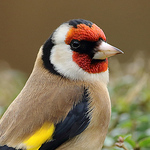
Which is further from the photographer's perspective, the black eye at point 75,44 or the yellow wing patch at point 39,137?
the black eye at point 75,44

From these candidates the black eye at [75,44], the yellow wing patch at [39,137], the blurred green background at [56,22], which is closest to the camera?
the yellow wing patch at [39,137]

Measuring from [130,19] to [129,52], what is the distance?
49cm

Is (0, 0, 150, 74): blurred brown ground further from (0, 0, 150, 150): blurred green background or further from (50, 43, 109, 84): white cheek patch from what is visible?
(50, 43, 109, 84): white cheek patch

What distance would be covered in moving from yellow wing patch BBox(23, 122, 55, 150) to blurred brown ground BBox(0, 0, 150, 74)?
335cm

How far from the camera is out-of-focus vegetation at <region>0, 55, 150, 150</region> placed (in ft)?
6.60

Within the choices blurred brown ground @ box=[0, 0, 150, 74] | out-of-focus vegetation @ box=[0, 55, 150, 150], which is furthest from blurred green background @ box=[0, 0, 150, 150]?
out-of-focus vegetation @ box=[0, 55, 150, 150]

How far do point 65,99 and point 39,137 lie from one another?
0.78 feet

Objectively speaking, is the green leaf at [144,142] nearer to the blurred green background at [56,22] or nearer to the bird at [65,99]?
the bird at [65,99]

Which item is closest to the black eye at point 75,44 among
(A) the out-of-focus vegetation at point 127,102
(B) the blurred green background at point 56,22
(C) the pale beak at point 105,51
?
(C) the pale beak at point 105,51

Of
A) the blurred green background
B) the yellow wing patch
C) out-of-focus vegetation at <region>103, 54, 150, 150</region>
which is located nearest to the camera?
the yellow wing patch

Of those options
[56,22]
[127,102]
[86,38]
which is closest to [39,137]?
[86,38]

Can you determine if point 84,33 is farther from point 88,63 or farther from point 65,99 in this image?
point 65,99

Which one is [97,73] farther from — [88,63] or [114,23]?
[114,23]

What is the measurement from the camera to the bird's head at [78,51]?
2.09m
